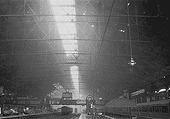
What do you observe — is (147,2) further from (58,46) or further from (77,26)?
(58,46)

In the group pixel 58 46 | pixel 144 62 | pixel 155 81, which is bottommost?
pixel 155 81

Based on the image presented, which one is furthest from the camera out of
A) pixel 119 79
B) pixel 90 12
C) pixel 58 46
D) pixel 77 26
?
pixel 119 79

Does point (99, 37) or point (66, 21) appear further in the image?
point (99, 37)

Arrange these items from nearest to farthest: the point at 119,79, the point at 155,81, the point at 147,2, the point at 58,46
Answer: the point at 147,2, the point at 58,46, the point at 155,81, the point at 119,79

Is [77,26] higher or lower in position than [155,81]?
higher

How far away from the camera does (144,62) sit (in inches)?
1197

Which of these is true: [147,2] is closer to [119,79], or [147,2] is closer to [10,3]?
[10,3]

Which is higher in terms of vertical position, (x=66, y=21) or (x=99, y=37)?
(x=66, y=21)

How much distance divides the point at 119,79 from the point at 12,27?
28983 mm

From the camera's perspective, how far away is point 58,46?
30281 millimetres

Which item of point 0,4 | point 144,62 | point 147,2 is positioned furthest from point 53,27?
point 144,62

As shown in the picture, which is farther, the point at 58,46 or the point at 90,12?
the point at 58,46

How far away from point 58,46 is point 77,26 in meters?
7.98

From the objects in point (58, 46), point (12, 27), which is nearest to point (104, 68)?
point (58, 46)
